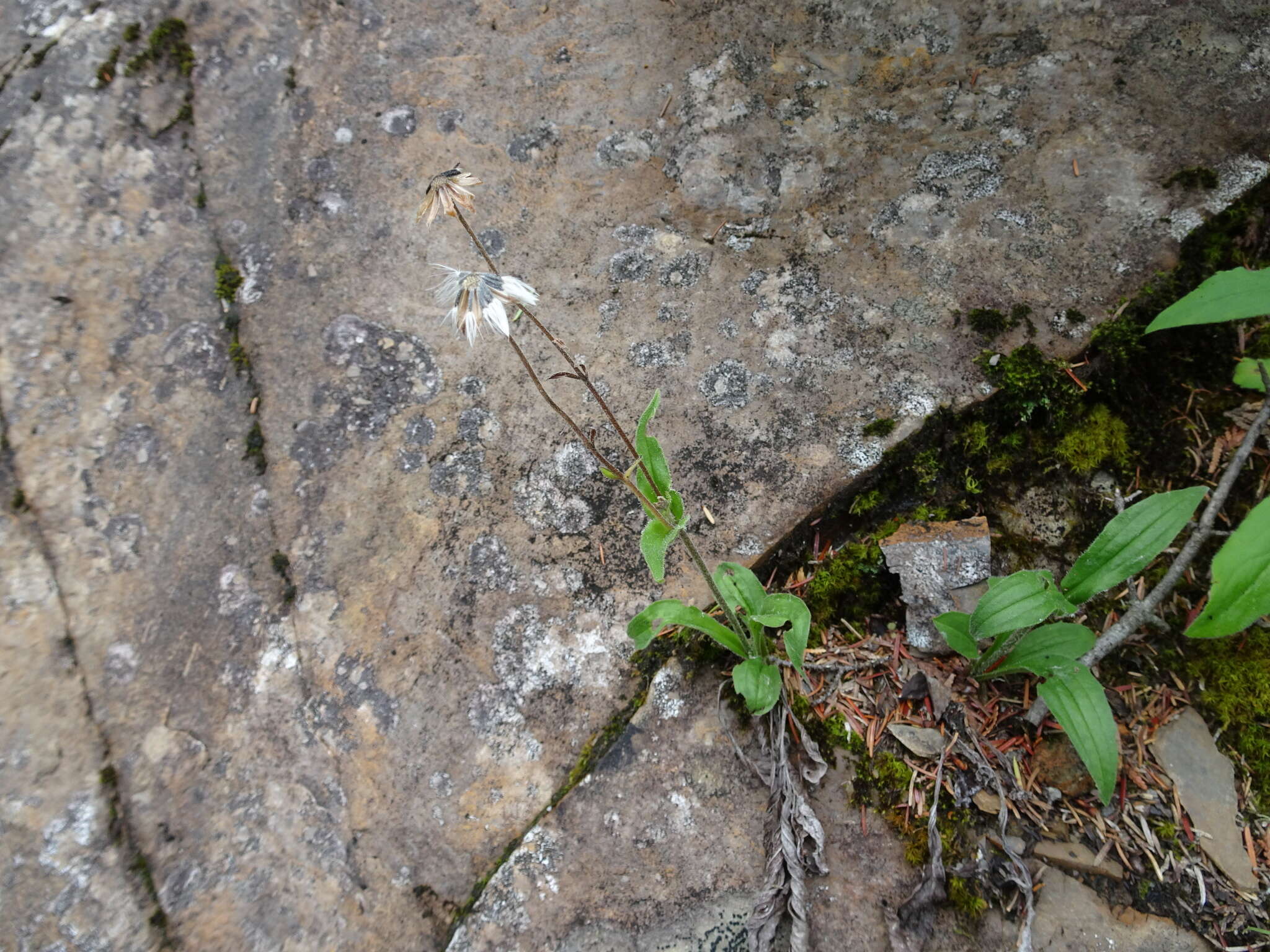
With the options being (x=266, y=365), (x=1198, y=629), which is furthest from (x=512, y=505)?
(x=1198, y=629)

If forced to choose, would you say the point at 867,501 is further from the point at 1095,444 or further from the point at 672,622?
the point at 672,622

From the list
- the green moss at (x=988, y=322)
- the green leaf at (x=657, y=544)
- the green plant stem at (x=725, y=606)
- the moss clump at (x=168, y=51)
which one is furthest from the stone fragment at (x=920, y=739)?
the moss clump at (x=168, y=51)

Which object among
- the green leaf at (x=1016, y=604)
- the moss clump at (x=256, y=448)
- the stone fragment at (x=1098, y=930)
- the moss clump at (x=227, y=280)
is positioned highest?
the moss clump at (x=227, y=280)

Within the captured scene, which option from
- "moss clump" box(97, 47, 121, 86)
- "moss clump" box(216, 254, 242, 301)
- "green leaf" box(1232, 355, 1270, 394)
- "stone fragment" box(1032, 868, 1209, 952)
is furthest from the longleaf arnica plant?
"moss clump" box(97, 47, 121, 86)

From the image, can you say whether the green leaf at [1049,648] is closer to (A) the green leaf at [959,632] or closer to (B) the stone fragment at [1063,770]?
(A) the green leaf at [959,632]

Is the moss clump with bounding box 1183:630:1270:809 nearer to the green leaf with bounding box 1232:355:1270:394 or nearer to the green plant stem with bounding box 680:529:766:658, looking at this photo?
the green leaf with bounding box 1232:355:1270:394
